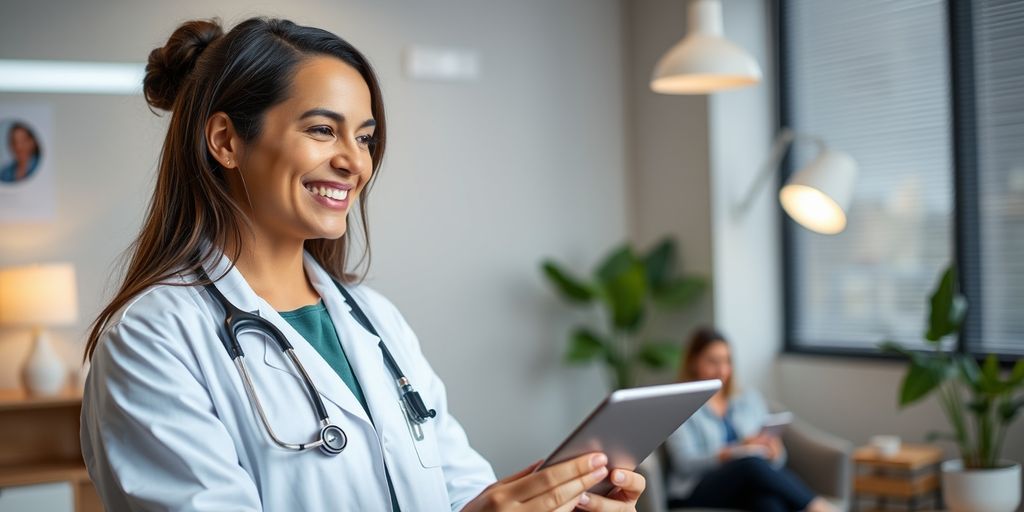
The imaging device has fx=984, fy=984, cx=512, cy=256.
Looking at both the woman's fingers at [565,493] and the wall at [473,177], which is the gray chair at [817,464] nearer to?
the wall at [473,177]

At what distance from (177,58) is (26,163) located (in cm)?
275

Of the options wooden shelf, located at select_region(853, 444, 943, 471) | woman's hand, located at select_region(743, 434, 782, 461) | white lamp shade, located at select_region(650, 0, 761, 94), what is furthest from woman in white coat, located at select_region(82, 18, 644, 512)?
wooden shelf, located at select_region(853, 444, 943, 471)

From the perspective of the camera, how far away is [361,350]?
1718 millimetres

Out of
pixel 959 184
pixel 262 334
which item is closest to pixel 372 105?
pixel 262 334

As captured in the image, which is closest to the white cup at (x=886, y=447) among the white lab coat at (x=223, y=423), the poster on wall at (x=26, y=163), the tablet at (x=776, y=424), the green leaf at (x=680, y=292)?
the tablet at (x=776, y=424)

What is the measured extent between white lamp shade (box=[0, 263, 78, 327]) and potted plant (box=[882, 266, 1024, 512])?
11.1 feet

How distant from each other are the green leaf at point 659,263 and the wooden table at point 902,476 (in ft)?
4.47

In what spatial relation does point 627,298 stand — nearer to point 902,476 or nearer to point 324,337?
point 902,476

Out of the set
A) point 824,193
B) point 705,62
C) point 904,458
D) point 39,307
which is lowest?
point 904,458

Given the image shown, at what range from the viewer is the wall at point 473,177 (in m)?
4.17

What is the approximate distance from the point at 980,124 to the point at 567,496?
Result: 3.71 meters

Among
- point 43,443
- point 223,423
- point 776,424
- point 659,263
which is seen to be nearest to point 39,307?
point 43,443

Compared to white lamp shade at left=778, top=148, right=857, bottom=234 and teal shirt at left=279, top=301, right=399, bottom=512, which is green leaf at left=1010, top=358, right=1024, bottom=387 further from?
teal shirt at left=279, top=301, right=399, bottom=512

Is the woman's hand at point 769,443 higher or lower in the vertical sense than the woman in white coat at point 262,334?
lower
